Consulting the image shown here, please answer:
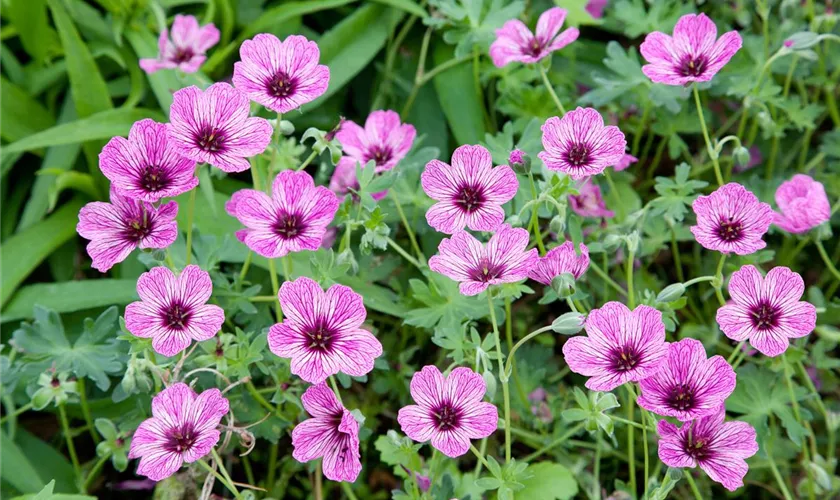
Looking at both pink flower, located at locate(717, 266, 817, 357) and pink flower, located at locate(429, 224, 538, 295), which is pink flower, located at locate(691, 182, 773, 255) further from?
pink flower, located at locate(429, 224, 538, 295)

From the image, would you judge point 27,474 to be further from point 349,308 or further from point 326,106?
point 326,106

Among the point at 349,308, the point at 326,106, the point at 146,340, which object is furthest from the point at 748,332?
the point at 326,106

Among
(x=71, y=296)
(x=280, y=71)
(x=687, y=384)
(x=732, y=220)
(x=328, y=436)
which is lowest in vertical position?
(x=71, y=296)

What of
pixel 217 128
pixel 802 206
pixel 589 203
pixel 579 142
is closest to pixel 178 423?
pixel 217 128

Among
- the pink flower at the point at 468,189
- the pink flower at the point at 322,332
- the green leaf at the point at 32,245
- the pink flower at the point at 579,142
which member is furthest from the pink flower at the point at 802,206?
the green leaf at the point at 32,245

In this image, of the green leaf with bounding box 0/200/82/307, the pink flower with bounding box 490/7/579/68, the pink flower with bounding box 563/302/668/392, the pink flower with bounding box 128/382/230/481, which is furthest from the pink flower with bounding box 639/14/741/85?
the green leaf with bounding box 0/200/82/307

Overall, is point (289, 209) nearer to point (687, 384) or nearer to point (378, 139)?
point (378, 139)

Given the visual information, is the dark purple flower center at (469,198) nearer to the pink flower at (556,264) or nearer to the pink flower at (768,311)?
the pink flower at (556,264)
